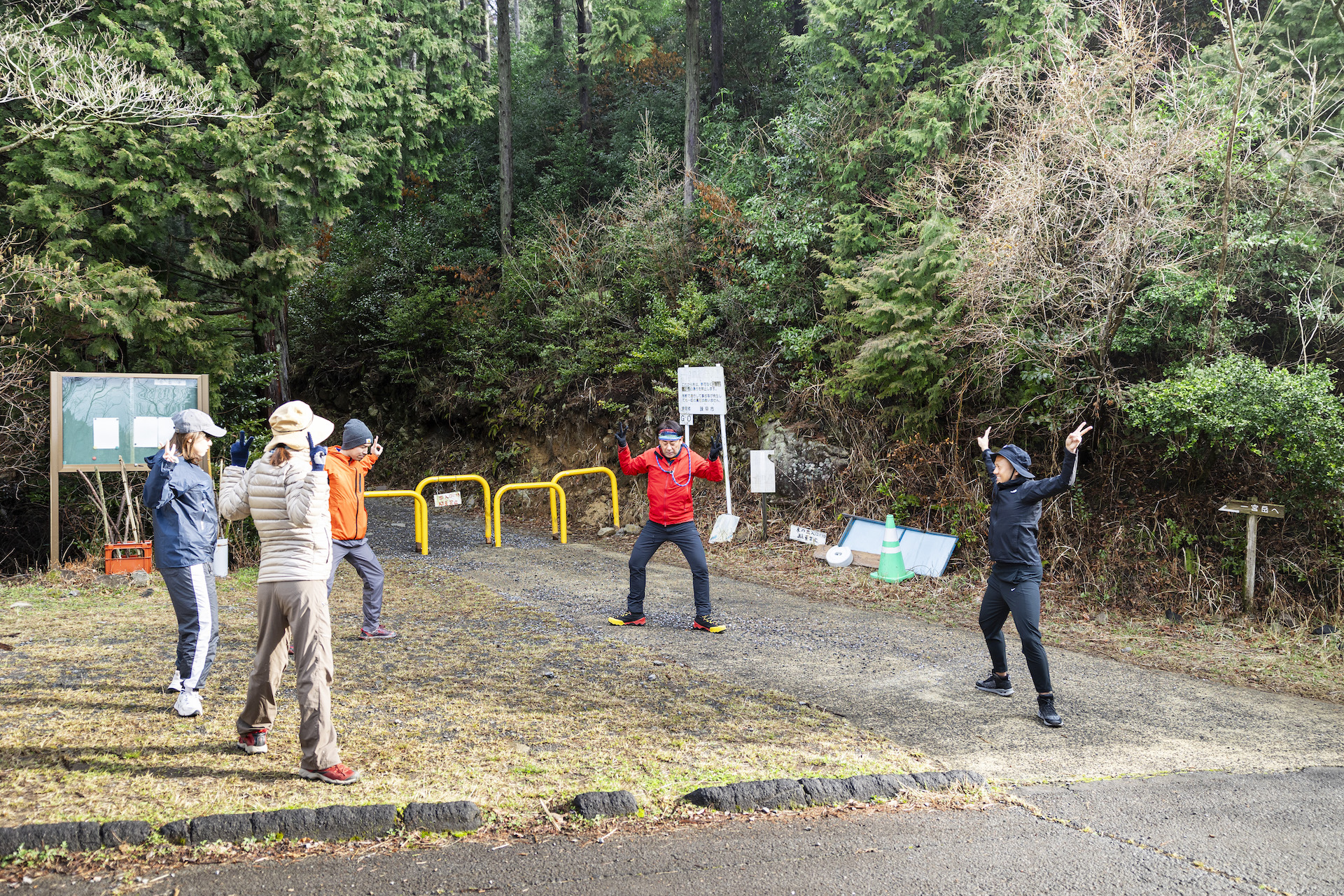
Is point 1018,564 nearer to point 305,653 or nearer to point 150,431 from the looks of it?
point 305,653

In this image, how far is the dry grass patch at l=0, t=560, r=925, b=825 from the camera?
412 cm

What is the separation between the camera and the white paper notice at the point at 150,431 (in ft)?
32.7

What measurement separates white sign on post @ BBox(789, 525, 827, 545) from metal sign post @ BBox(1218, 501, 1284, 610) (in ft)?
15.2

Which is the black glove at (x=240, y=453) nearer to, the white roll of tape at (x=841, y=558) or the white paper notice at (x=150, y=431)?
the white paper notice at (x=150, y=431)

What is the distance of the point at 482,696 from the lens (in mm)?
5730

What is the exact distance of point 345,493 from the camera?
6.98m

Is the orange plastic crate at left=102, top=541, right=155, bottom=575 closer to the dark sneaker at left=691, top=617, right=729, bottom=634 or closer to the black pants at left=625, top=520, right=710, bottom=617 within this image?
the black pants at left=625, top=520, right=710, bottom=617

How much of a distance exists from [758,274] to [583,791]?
37.4 ft

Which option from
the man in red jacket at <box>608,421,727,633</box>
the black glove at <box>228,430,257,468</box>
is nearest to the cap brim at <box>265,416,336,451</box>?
the black glove at <box>228,430,257,468</box>

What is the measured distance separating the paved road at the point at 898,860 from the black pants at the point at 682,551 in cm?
375

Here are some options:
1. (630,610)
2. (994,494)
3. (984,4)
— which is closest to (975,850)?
(994,494)

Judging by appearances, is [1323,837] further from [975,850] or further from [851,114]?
[851,114]

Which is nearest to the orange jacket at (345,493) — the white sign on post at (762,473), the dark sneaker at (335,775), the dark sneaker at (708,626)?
the dark sneaker at (335,775)

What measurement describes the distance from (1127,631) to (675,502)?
472cm
